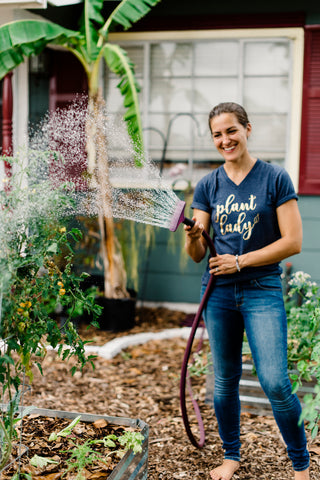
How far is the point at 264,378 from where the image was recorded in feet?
7.57

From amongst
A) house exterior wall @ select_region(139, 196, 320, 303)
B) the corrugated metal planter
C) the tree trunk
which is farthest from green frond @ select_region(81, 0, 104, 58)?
the corrugated metal planter

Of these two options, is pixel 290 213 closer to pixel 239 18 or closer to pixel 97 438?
pixel 97 438

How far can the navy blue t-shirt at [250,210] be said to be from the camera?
239 cm

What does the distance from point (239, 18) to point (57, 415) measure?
4.69 metres

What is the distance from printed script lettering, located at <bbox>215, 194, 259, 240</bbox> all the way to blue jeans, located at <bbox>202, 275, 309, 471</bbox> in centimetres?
24

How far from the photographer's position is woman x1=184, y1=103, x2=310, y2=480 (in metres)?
2.32

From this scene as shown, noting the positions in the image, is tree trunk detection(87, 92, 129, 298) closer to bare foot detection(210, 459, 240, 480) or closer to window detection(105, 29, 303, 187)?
window detection(105, 29, 303, 187)

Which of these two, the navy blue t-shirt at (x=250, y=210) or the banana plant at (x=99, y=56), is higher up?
the banana plant at (x=99, y=56)

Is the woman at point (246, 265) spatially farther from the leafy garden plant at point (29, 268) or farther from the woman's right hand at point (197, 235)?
the leafy garden plant at point (29, 268)

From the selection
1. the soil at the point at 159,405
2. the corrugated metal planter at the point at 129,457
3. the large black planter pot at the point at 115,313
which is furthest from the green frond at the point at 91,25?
the corrugated metal planter at the point at 129,457

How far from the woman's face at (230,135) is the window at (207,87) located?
3.48 meters

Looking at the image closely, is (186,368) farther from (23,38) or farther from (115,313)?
(23,38)

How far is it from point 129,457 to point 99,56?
3836 mm

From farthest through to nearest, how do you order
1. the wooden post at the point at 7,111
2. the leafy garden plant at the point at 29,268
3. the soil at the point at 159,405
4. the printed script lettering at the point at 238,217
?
the wooden post at the point at 7,111 → the soil at the point at 159,405 → the printed script lettering at the point at 238,217 → the leafy garden plant at the point at 29,268
